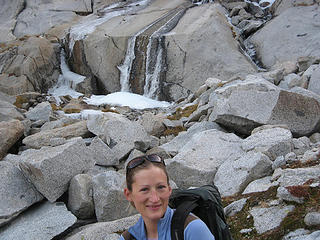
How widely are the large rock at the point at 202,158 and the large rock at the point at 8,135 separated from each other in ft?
17.5

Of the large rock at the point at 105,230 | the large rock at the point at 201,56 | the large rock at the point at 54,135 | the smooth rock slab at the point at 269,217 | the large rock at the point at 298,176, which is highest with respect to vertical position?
the large rock at the point at 298,176

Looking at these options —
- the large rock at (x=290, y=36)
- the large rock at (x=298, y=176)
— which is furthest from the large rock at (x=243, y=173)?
the large rock at (x=290, y=36)

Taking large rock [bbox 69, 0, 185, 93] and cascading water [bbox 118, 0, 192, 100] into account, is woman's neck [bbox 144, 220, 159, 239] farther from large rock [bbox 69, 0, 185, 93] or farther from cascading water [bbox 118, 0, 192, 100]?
large rock [bbox 69, 0, 185, 93]

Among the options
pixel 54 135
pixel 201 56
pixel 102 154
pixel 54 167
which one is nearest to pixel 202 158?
pixel 102 154

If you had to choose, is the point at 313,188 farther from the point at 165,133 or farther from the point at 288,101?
the point at 165,133

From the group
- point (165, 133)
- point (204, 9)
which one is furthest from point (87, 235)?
point (204, 9)

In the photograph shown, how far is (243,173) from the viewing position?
26.7 ft

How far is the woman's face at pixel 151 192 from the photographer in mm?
3271

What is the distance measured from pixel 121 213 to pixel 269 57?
24.3 m

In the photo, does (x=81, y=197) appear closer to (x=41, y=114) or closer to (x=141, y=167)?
(x=141, y=167)

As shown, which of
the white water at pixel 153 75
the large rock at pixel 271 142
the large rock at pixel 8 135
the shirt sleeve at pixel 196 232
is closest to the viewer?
the shirt sleeve at pixel 196 232

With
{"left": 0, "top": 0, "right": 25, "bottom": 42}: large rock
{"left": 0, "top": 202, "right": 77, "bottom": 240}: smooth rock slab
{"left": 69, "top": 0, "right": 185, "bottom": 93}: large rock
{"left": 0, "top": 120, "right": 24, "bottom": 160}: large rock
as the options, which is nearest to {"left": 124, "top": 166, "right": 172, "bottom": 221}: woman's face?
{"left": 0, "top": 202, "right": 77, "bottom": 240}: smooth rock slab

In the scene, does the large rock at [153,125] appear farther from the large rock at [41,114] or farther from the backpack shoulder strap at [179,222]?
the backpack shoulder strap at [179,222]

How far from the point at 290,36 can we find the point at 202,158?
2239 centimetres
